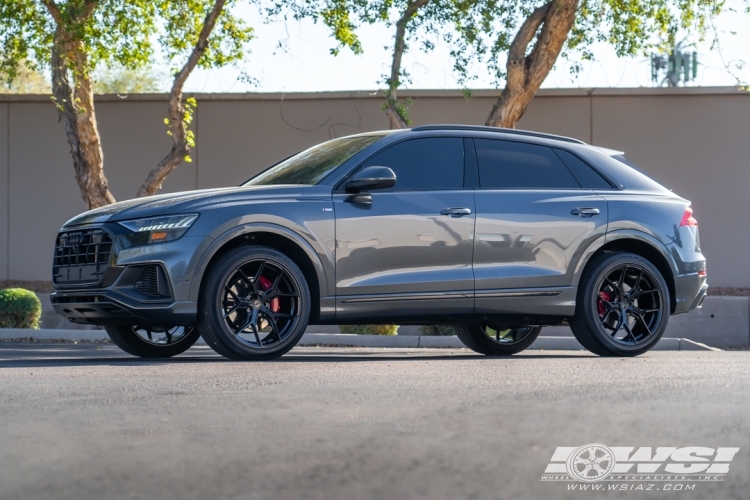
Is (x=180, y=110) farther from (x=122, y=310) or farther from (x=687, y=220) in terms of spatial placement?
(x=122, y=310)

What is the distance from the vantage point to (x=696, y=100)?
752 inches

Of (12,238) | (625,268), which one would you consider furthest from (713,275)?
(12,238)

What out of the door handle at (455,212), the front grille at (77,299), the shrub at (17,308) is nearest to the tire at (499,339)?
the door handle at (455,212)

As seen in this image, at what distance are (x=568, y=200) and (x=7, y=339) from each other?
27.8 ft

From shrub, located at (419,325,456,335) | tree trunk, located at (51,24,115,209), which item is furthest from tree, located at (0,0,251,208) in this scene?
shrub, located at (419,325,456,335)

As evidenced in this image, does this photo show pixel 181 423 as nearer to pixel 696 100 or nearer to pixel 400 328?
pixel 400 328

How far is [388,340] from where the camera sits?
14133 mm

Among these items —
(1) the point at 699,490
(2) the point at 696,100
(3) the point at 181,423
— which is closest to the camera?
(1) the point at 699,490

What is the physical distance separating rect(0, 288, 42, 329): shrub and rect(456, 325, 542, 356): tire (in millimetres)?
7231

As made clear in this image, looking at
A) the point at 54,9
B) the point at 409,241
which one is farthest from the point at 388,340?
the point at 54,9

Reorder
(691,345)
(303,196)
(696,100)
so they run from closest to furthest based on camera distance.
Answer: (303,196)
(691,345)
(696,100)

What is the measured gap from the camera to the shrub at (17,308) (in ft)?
49.5

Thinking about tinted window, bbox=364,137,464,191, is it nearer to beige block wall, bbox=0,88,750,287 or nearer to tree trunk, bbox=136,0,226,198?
tree trunk, bbox=136,0,226,198

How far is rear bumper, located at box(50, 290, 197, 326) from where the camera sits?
761cm
